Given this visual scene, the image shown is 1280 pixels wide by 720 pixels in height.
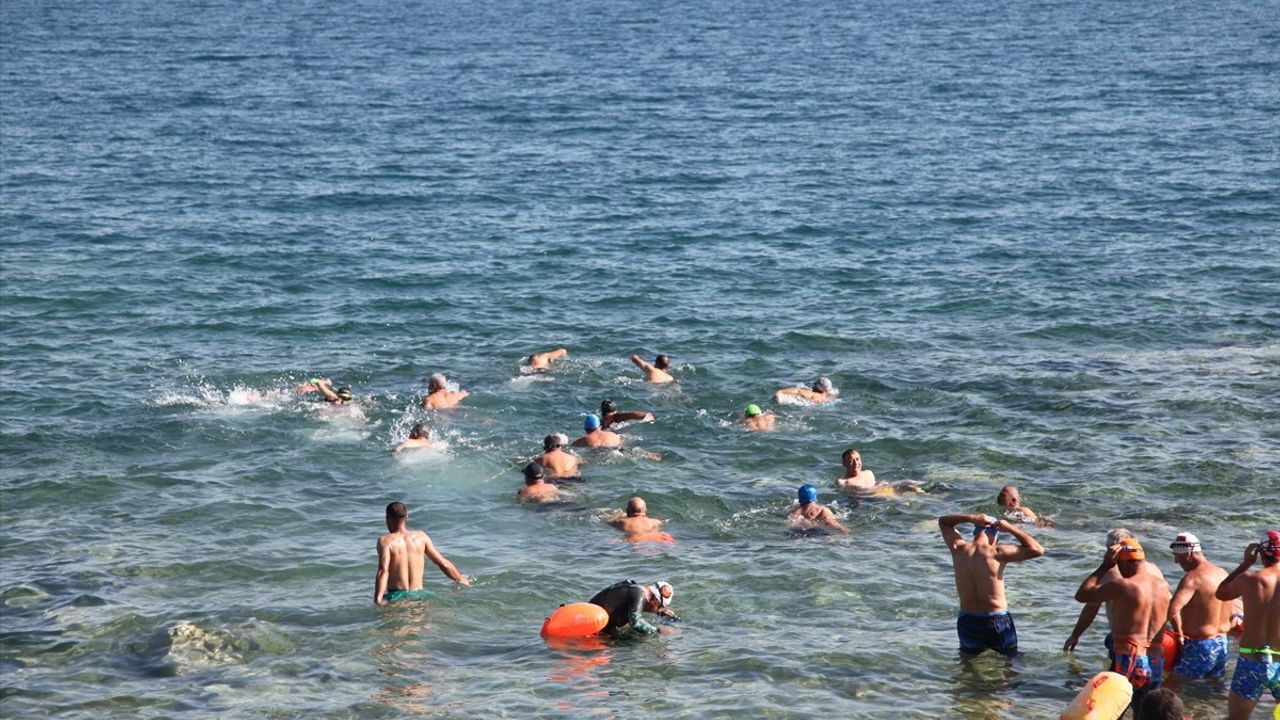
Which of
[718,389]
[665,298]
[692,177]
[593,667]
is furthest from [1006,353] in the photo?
[692,177]

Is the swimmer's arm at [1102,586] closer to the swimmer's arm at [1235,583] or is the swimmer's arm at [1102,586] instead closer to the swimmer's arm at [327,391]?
the swimmer's arm at [1235,583]

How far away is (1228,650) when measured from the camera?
13.7 m

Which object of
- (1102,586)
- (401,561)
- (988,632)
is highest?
(1102,586)

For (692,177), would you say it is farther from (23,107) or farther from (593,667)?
(593,667)

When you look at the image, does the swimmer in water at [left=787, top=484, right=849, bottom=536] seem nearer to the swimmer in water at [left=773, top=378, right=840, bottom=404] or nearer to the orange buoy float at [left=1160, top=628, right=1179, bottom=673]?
the swimmer in water at [left=773, top=378, right=840, bottom=404]

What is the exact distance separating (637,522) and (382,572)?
4.19 meters

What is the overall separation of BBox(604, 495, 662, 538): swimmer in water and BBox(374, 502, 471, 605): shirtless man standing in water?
3.35 meters

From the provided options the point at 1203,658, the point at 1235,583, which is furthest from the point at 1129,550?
the point at 1203,658

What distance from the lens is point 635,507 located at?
18859mm

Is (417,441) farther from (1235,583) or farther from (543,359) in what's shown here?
(1235,583)

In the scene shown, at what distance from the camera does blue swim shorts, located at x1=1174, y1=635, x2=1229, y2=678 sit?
42.3ft

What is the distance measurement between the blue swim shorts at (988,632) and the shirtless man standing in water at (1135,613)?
137 cm

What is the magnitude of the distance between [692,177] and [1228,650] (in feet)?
103

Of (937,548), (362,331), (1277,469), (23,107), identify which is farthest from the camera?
(23,107)
